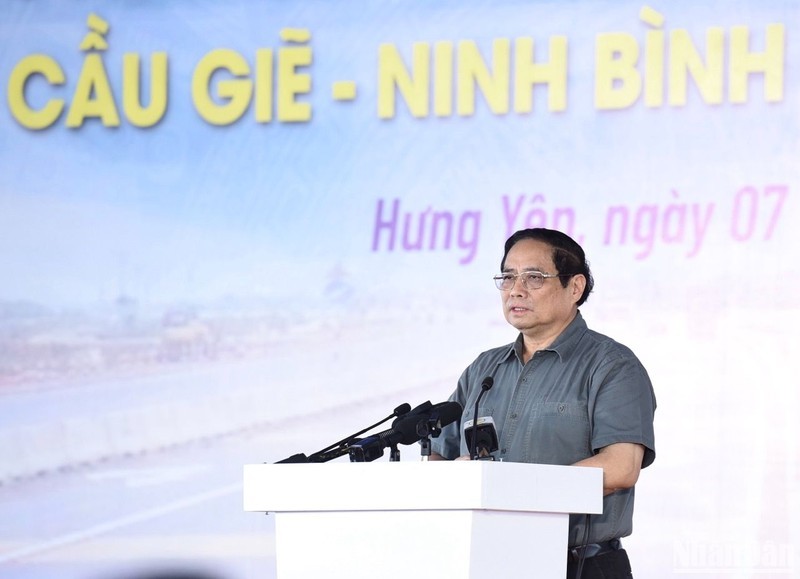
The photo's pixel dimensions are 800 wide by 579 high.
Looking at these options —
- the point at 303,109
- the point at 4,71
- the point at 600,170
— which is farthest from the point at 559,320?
the point at 4,71

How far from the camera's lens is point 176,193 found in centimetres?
471

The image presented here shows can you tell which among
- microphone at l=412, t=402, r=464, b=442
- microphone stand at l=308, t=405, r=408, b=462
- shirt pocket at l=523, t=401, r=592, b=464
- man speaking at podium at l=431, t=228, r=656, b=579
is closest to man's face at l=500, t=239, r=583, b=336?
man speaking at podium at l=431, t=228, r=656, b=579

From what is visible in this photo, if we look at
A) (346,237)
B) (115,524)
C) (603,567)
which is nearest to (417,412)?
(603,567)

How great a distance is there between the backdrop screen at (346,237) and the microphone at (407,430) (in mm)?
1989

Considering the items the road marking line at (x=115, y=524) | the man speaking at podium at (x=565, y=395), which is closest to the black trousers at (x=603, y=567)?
the man speaking at podium at (x=565, y=395)

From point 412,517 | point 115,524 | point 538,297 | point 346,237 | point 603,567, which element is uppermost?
point 346,237

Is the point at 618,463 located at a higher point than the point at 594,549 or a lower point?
higher

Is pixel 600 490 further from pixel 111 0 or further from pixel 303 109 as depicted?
pixel 111 0

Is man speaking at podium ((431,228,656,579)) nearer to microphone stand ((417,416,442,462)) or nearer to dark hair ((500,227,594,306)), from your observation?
dark hair ((500,227,594,306))

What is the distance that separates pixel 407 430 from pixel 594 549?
22.4 inches

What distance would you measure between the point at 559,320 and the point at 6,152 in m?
2.74

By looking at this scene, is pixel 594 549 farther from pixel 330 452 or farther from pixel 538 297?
pixel 330 452

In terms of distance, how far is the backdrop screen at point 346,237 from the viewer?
420cm

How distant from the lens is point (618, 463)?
2586mm
